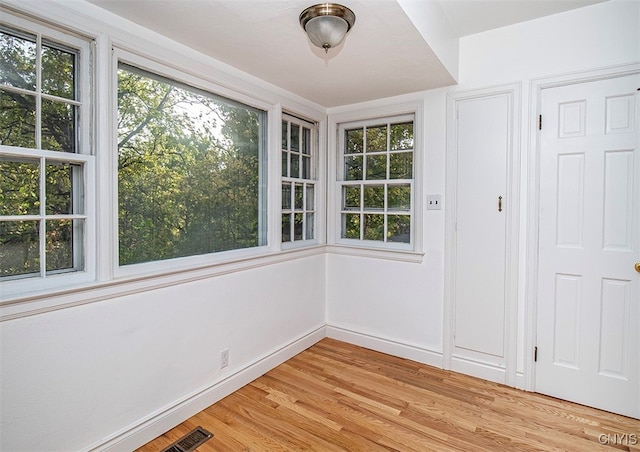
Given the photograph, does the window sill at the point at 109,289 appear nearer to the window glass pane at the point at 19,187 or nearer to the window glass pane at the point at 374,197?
the window glass pane at the point at 19,187

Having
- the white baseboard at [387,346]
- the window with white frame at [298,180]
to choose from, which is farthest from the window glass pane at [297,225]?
the white baseboard at [387,346]

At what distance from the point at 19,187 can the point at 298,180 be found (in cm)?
211

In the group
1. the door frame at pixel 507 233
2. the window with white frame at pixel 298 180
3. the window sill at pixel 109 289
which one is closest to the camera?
the window sill at pixel 109 289

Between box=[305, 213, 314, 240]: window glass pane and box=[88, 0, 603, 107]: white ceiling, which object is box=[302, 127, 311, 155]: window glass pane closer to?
box=[88, 0, 603, 107]: white ceiling

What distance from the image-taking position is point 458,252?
9.38 ft

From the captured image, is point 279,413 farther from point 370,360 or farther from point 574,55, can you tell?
point 574,55

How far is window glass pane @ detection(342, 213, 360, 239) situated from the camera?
3.52 m

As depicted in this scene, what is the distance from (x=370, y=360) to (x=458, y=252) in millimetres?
1254

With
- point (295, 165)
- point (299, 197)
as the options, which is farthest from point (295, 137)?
point (299, 197)

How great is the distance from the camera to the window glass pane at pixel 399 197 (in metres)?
3.18

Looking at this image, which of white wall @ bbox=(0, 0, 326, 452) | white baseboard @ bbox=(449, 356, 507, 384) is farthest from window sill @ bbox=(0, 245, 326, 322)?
white baseboard @ bbox=(449, 356, 507, 384)

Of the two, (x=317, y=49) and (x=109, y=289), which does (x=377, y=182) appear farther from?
(x=109, y=289)

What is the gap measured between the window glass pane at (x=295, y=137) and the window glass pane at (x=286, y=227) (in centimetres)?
66

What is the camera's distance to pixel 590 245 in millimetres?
2350
